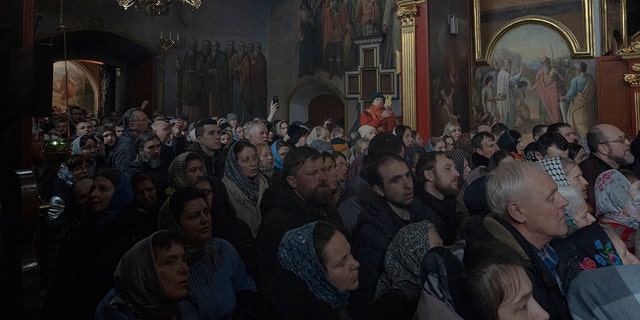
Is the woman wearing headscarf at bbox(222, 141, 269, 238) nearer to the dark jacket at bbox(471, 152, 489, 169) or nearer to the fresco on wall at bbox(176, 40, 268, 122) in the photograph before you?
the dark jacket at bbox(471, 152, 489, 169)

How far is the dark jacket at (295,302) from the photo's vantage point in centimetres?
229

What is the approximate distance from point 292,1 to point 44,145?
13.9 meters

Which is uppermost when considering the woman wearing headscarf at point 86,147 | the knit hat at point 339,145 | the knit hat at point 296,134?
the knit hat at point 296,134

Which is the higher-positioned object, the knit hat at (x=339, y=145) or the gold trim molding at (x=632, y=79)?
the gold trim molding at (x=632, y=79)

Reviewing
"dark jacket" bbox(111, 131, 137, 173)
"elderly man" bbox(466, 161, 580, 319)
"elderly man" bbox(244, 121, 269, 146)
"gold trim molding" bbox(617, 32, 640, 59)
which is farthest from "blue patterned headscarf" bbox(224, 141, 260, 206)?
"gold trim molding" bbox(617, 32, 640, 59)

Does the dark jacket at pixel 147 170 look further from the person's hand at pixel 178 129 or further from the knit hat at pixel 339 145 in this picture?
the knit hat at pixel 339 145

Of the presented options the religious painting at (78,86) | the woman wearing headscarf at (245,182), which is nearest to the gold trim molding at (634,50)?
the woman wearing headscarf at (245,182)

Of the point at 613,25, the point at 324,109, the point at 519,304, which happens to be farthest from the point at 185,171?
the point at 324,109

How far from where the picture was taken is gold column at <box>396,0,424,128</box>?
445 inches

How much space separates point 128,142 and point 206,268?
11.0 feet

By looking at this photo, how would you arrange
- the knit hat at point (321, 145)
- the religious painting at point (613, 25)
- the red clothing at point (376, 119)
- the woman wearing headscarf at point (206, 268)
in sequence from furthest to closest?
the religious painting at point (613, 25)
the red clothing at point (376, 119)
the knit hat at point (321, 145)
the woman wearing headscarf at point (206, 268)

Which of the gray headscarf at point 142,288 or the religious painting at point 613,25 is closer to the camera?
the gray headscarf at point 142,288

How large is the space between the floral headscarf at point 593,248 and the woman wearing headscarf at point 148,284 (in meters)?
1.87

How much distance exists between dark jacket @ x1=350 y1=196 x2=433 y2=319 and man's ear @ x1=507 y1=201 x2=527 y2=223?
82 centimetres
